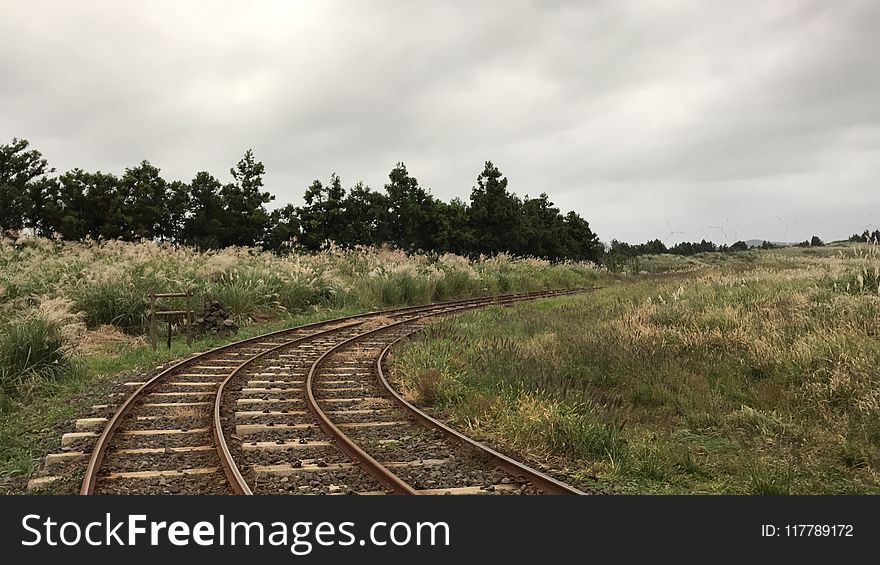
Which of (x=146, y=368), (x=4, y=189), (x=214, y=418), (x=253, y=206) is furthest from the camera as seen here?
(x=253, y=206)

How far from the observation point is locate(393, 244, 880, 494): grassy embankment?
6391 mm

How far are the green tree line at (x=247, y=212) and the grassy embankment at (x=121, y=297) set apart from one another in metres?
12.0

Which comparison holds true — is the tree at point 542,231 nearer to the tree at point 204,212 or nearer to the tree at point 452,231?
the tree at point 452,231

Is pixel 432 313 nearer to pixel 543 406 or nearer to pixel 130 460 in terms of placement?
pixel 543 406

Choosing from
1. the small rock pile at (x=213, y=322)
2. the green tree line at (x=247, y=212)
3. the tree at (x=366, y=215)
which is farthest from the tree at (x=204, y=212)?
the small rock pile at (x=213, y=322)

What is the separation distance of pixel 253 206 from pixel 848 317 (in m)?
45.5

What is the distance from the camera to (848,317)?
10.4 m

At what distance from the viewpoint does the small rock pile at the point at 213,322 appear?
16484 mm

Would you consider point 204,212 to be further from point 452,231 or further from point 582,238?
point 582,238

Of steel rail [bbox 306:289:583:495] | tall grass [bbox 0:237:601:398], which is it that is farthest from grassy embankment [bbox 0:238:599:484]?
steel rail [bbox 306:289:583:495]

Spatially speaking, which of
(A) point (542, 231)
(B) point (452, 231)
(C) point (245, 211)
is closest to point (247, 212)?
(C) point (245, 211)

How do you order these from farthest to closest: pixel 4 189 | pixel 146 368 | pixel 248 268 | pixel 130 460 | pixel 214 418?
pixel 4 189 < pixel 248 268 < pixel 146 368 < pixel 214 418 < pixel 130 460

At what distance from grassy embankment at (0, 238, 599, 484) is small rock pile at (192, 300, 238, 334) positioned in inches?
20.1

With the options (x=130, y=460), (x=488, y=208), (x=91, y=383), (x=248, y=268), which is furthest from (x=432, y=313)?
(x=488, y=208)
